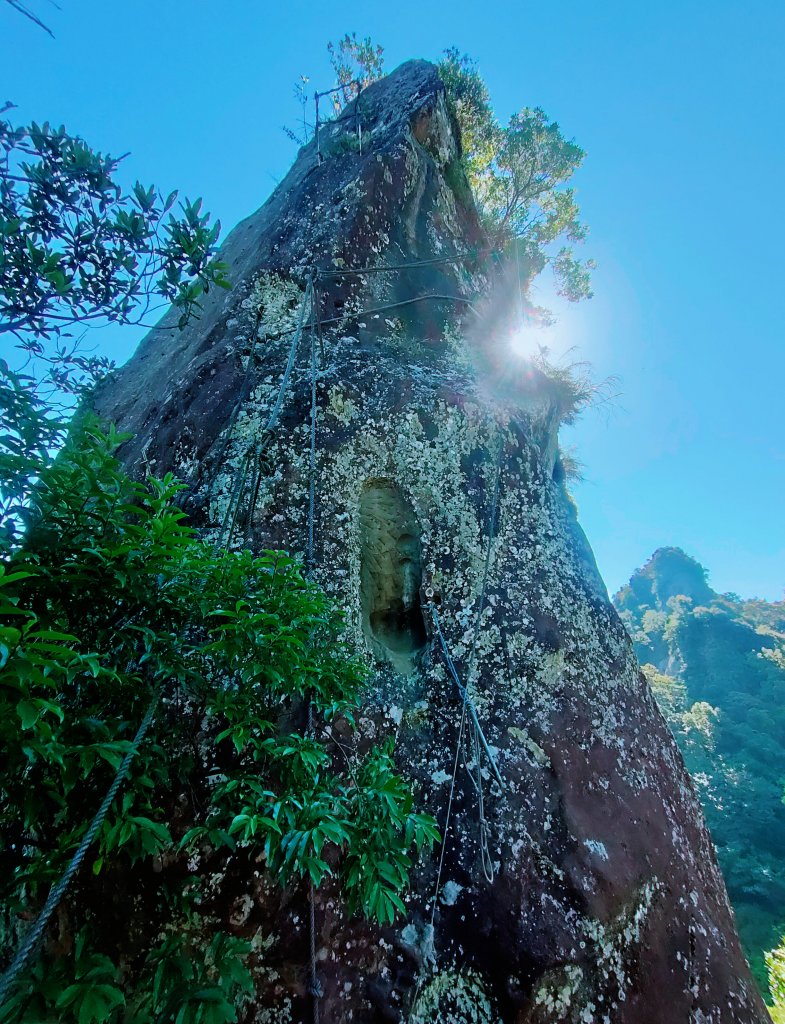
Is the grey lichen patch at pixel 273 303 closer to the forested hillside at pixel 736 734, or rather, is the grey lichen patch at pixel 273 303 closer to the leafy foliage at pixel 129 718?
the leafy foliage at pixel 129 718

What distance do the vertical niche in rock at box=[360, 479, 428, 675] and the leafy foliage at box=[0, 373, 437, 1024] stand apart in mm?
1999

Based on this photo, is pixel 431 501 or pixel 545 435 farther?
pixel 545 435

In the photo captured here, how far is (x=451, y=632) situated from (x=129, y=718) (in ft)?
9.63

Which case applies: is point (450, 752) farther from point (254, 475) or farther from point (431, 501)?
point (254, 475)

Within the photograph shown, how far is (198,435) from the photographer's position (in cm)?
533

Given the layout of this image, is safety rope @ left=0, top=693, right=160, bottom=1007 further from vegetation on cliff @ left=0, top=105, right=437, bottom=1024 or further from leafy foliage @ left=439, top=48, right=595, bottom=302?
leafy foliage @ left=439, top=48, right=595, bottom=302

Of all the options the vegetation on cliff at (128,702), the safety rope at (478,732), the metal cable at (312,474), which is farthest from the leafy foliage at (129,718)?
the metal cable at (312,474)

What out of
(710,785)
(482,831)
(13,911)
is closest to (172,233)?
(13,911)

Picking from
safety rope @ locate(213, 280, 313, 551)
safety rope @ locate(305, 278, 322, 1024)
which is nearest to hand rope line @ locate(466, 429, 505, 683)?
safety rope @ locate(305, 278, 322, 1024)

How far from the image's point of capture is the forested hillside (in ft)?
63.4

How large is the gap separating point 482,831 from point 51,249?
490 cm

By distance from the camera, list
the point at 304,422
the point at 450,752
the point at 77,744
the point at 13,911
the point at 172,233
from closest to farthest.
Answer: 1. the point at 77,744
2. the point at 13,911
3. the point at 172,233
4. the point at 450,752
5. the point at 304,422

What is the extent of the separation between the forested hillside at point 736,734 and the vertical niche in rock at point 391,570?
2052 cm

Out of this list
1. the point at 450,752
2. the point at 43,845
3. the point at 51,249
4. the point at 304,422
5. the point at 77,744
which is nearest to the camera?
the point at 77,744
